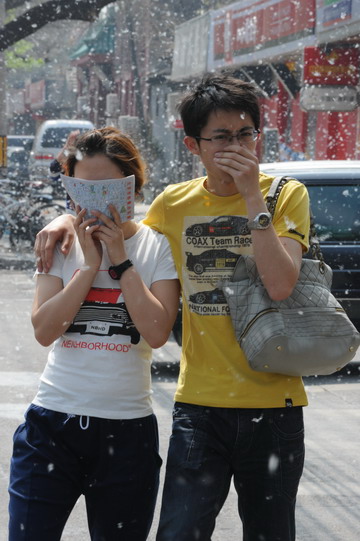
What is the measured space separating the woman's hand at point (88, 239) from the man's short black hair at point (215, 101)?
0.43m

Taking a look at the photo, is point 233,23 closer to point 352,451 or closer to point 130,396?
point 352,451

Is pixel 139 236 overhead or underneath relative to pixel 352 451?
overhead

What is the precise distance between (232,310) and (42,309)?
0.55 meters

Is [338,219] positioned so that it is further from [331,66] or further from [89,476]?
[331,66]

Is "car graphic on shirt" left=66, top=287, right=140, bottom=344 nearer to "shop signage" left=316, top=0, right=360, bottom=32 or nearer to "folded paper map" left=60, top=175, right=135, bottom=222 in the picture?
"folded paper map" left=60, top=175, right=135, bottom=222

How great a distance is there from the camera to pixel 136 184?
321 centimetres

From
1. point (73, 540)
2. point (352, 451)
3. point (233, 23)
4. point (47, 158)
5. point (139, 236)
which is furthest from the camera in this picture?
point (47, 158)

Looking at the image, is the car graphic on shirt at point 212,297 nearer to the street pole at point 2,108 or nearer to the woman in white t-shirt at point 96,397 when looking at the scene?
the woman in white t-shirt at point 96,397

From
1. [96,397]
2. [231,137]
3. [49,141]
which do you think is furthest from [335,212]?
[49,141]

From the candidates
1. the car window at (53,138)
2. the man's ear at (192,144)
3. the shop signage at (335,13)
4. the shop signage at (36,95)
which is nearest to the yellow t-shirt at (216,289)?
the man's ear at (192,144)

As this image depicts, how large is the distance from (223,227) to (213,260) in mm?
103

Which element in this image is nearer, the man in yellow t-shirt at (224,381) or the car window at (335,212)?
the man in yellow t-shirt at (224,381)

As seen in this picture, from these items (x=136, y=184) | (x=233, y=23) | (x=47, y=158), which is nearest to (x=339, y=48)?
(x=233, y=23)

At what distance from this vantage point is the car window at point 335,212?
8.66 metres
